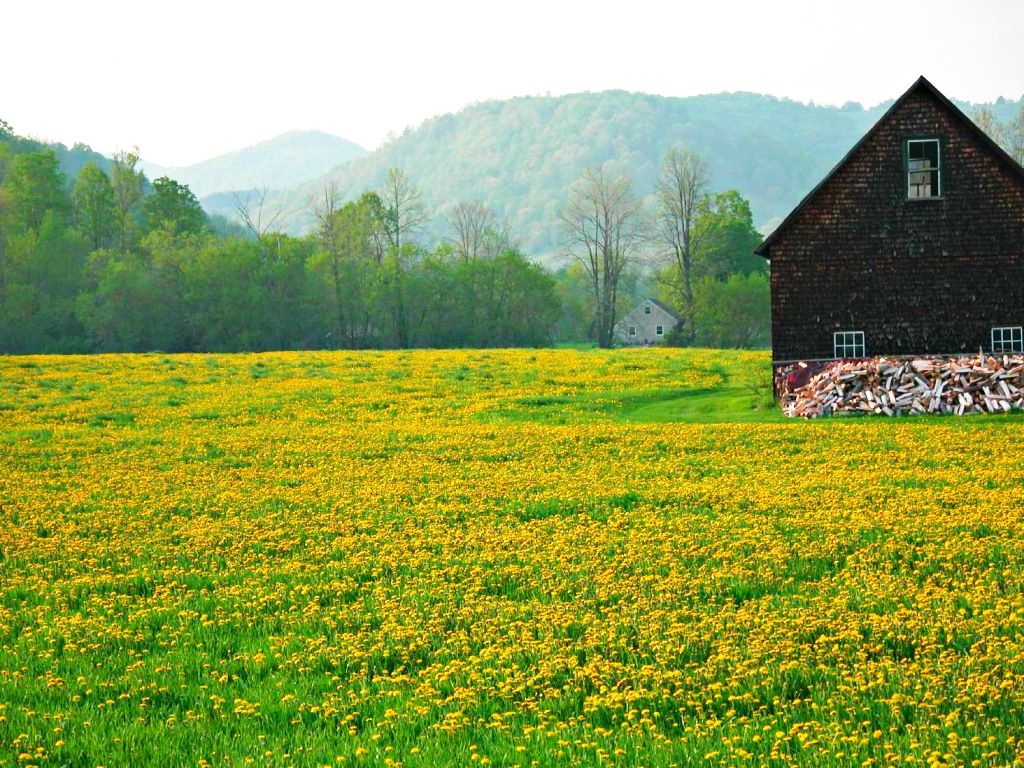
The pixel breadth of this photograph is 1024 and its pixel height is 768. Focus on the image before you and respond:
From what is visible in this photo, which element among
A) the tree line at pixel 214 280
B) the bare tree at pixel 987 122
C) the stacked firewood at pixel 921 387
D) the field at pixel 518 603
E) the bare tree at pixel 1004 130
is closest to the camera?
the field at pixel 518 603

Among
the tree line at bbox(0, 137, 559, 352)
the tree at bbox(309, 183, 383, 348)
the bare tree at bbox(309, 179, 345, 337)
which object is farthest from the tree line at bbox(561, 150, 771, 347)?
the bare tree at bbox(309, 179, 345, 337)

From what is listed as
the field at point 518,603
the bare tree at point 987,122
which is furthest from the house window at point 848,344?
the bare tree at point 987,122

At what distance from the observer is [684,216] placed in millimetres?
103125

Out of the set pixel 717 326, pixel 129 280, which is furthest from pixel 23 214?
pixel 717 326

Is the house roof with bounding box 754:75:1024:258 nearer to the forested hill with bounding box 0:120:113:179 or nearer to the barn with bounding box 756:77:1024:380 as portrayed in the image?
the barn with bounding box 756:77:1024:380

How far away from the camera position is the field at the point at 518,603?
812cm

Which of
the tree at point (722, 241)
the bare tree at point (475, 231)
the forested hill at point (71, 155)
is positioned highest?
the forested hill at point (71, 155)

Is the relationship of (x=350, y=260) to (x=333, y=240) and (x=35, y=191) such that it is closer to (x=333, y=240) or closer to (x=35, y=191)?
(x=333, y=240)

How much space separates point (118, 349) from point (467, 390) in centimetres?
5097

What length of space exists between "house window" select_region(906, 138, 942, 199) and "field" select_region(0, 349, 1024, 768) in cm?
1188

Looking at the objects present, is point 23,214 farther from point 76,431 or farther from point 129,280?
point 76,431

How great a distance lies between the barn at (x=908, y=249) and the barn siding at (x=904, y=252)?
0.04 meters

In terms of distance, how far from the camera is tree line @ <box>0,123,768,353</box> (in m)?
85.1

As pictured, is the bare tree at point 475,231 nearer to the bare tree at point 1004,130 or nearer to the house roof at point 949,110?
the bare tree at point 1004,130
